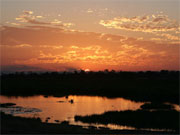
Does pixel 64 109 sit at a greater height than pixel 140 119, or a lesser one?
greater

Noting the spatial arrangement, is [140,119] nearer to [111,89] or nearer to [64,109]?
[64,109]

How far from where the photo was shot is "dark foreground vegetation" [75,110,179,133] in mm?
26297

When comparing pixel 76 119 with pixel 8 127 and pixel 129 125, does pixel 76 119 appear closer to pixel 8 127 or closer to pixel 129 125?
pixel 129 125

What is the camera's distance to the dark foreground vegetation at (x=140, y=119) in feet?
86.3

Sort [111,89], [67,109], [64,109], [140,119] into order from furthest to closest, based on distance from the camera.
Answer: [111,89]
[67,109]
[64,109]
[140,119]

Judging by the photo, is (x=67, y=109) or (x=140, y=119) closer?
(x=140, y=119)

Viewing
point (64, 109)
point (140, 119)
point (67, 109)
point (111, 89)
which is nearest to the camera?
point (140, 119)

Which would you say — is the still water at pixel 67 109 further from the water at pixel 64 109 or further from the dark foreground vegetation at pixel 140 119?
the dark foreground vegetation at pixel 140 119

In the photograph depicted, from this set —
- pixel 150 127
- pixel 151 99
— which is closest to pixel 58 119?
pixel 150 127

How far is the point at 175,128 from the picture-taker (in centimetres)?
2498

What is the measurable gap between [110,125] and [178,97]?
2809cm

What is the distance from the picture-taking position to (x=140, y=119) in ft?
95.0

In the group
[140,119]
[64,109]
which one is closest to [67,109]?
[64,109]

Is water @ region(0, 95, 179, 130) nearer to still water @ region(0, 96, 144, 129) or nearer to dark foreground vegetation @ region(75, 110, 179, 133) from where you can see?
still water @ region(0, 96, 144, 129)
